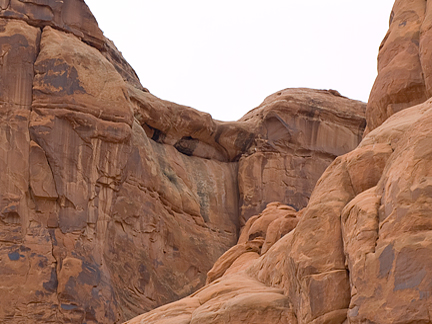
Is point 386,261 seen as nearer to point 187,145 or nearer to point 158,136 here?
point 158,136

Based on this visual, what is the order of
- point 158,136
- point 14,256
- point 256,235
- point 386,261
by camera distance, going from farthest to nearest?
point 158,136 < point 14,256 < point 256,235 < point 386,261

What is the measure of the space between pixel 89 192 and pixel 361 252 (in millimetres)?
14579

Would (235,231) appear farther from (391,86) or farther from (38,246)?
(391,86)

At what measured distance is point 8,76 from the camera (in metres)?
21.2

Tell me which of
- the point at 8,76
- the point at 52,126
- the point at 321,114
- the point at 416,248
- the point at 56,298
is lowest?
the point at 56,298

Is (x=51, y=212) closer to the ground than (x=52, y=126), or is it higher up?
closer to the ground

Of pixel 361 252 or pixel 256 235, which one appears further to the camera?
pixel 256 235

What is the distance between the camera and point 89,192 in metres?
21.5

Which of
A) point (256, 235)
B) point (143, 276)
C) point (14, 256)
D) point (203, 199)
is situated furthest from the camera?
point (203, 199)

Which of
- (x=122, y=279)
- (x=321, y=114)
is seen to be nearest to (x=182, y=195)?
(x=122, y=279)

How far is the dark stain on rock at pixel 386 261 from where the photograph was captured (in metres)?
7.76

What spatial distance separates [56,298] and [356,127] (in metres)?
19.6

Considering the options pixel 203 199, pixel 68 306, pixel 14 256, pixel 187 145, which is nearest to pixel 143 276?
pixel 68 306

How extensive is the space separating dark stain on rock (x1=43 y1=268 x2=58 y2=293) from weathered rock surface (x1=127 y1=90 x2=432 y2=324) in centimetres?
866
